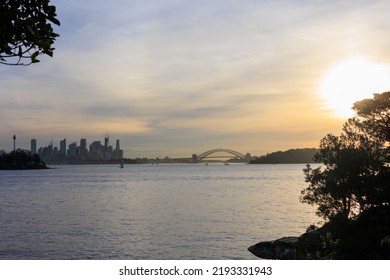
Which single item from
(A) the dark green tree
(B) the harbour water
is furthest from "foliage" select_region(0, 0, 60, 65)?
(B) the harbour water

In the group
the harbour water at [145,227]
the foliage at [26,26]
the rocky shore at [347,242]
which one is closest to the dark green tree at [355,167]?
the rocky shore at [347,242]

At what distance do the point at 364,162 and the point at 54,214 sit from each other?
49225 millimetres

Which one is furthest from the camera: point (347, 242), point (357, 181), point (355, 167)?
point (355, 167)

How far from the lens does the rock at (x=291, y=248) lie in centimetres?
3272

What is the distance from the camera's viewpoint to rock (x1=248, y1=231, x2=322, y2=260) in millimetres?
32719

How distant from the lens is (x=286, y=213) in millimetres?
68625

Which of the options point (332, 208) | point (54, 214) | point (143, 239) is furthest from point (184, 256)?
point (54, 214)

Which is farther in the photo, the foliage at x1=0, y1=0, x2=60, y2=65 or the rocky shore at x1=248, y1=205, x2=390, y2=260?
the rocky shore at x1=248, y1=205, x2=390, y2=260

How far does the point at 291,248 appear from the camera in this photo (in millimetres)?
34562

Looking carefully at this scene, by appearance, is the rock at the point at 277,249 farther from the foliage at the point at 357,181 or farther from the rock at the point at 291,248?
the foliage at the point at 357,181

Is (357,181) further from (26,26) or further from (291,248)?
(26,26)

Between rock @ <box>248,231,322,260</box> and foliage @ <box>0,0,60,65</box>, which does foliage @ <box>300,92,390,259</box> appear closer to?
rock @ <box>248,231,322,260</box>

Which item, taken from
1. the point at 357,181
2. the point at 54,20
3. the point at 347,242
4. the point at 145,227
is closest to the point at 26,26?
the point at 54,20
